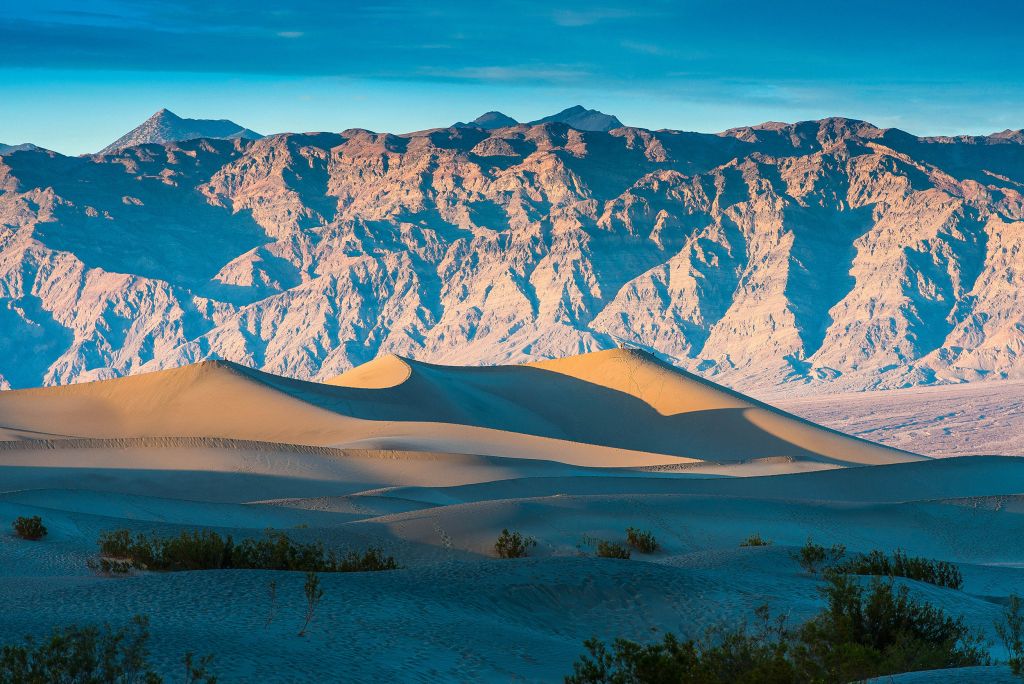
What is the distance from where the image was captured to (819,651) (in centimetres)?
981

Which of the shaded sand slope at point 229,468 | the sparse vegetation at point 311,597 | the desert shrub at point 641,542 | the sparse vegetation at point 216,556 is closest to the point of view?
the sparse vegetation at point 311,597

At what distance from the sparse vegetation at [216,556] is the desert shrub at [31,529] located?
1.46 m

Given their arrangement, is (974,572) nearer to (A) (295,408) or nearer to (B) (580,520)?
(B) (580,520)

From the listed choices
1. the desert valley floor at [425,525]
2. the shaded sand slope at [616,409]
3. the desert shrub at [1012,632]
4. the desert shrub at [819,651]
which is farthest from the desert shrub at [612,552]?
the shaded sand slope at [616,409]

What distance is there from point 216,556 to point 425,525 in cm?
542

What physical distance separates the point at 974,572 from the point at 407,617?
9027 mm

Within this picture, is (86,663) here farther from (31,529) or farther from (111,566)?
(31,529)

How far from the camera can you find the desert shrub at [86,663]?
7.96m

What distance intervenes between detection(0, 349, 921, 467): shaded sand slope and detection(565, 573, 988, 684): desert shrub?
30.4 m

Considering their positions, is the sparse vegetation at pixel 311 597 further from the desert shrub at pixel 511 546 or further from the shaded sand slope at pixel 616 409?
the shaded sand slope at pixel 616 409

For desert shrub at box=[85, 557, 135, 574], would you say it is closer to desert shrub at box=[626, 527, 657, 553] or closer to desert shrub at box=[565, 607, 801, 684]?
desert shrub at box=[565, 607, 801, 684]

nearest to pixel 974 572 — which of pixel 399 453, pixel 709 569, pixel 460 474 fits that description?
pixel 709 569

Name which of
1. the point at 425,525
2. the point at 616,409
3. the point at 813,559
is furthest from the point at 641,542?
the point at 616,409

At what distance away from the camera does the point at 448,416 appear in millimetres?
56938
